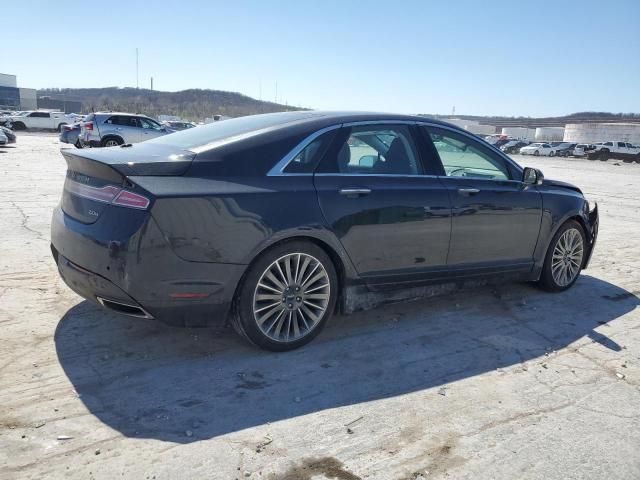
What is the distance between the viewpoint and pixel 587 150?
5259 cm

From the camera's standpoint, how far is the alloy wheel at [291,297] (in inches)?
147

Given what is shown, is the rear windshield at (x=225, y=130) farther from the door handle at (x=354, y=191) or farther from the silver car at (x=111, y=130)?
the silver car at (x=111, y=130)

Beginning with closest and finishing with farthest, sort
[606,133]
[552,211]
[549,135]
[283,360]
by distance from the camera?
[283,360], [552,211], [606,133], [549,135]

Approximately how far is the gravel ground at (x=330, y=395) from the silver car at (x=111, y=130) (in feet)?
55.3

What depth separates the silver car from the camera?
20.5 meters

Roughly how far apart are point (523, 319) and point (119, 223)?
11.4 ft

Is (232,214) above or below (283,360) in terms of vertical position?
above

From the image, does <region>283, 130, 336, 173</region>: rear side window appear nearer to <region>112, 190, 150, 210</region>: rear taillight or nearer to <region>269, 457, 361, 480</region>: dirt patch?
<region>112, 190, 150, 210</region>: rear taillight

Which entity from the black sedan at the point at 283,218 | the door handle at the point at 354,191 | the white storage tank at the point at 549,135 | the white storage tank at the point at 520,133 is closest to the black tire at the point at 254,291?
the black sedan at the point at 283,218

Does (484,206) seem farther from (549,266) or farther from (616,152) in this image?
(616,152)

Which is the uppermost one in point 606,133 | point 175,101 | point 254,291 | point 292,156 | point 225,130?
point 175,101

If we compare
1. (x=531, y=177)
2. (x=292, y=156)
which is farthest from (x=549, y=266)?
(x=292, y=156)

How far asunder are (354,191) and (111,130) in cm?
1899

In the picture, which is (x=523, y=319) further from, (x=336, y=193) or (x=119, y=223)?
(x=119, y=223)
